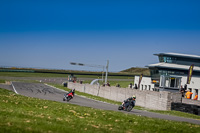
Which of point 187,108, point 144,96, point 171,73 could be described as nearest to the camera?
point 187,108

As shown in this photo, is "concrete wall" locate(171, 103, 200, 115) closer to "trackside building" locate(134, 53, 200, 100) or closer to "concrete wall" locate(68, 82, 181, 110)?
"concrete wall" locate(68, 82, 181, 110)

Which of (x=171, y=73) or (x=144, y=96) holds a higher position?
(x=171, y=73)

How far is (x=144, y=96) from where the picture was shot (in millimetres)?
35625

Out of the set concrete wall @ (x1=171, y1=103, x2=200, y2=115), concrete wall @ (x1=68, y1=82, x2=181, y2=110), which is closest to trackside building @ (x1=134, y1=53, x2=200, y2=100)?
concrete wall @ (x1=68, y1=82, x2=181, y2=110)

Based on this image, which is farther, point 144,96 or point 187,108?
point 144,96

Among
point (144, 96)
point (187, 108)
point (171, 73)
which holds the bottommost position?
point (187, 108)

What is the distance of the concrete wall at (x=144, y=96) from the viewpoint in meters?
29.7

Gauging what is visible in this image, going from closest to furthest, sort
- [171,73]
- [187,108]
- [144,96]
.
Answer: [187,108], [144,96], [171,73]

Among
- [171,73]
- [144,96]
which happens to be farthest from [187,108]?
[171,73]

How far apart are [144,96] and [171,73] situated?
3246cm

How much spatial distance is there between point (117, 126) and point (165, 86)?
5207 cm

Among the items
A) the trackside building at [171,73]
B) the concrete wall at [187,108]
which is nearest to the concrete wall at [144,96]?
the concrete wall at [187,108]

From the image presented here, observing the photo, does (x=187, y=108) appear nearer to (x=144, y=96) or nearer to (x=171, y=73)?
(x=144, y=96)

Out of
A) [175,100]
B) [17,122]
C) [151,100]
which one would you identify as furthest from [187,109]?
[17,122]
